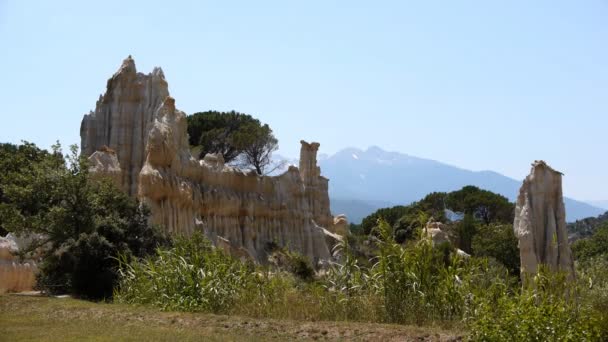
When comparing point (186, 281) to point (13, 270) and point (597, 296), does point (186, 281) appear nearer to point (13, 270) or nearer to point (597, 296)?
point (597, 296)

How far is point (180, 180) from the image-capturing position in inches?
1513

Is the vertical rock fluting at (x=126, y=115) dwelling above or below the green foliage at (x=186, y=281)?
above

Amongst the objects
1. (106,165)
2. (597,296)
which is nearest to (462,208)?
(106,165)

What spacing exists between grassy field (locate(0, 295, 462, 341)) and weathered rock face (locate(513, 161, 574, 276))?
754 inches

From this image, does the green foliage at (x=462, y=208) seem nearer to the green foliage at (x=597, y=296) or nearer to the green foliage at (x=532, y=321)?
the green foliage at (x=597, y=296)

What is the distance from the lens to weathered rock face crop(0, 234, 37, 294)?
26.7m

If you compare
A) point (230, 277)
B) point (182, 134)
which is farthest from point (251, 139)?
point (230, 277)

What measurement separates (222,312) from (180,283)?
1.69m

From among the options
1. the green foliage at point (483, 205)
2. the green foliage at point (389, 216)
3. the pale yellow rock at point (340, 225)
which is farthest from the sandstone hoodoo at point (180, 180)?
the green foliage at point (389, 216)

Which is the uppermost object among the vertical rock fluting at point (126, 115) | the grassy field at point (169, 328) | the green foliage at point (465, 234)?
the vertical rock fluting at point (126, 115)

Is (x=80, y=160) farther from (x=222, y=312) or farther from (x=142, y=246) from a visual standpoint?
(x=222, y=312)

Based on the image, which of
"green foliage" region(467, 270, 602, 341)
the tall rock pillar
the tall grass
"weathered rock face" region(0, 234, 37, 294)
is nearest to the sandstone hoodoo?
the tall rock pillar

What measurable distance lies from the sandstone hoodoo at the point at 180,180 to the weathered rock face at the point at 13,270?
746 centimetres

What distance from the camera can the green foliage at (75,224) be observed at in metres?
22.5
